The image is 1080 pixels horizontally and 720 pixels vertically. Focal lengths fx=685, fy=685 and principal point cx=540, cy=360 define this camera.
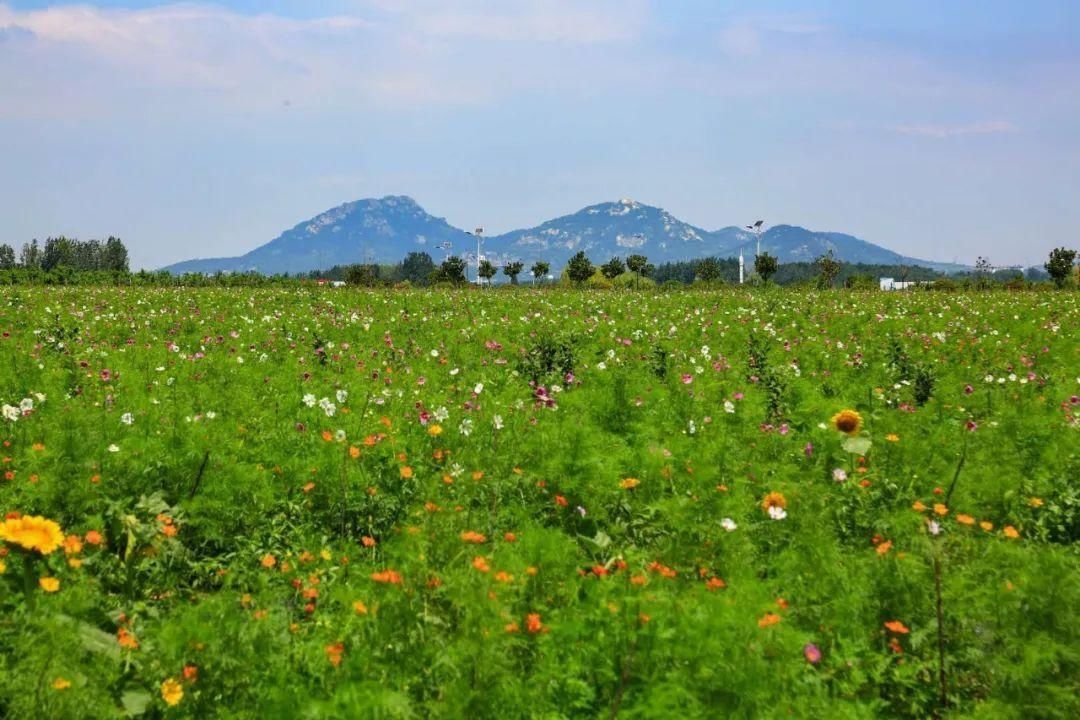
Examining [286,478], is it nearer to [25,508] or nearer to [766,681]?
[25,508]

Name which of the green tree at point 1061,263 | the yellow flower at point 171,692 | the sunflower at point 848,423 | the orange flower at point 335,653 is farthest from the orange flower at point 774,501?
the green tree at point 1061,263

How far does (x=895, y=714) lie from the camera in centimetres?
296

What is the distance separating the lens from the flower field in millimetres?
2551

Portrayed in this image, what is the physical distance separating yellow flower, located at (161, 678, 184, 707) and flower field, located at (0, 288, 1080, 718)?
0.01 metres

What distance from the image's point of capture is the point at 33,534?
8.85 feet

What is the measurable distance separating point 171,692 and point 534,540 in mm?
1618

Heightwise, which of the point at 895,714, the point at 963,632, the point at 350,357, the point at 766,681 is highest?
the point at 350,357

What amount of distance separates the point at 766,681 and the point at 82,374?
24.9 ft

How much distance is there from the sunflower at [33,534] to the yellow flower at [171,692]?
0.71m

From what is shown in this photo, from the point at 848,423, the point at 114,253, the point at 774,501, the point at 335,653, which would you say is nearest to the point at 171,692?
the point at 335,653

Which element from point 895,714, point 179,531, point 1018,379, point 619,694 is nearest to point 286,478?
point 179,531

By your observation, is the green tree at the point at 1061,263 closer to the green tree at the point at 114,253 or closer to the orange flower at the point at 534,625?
the orange flower at the point at 534,625

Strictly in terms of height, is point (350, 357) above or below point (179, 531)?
above

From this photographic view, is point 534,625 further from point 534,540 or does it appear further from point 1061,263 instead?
point 1061,263
